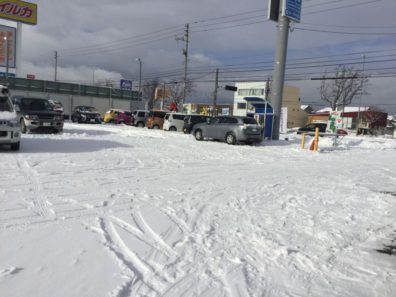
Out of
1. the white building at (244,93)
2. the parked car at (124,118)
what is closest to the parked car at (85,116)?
the parked car at (124,118)

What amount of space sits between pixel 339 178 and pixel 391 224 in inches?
181

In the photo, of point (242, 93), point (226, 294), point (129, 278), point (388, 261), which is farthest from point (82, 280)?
point (242, 93)

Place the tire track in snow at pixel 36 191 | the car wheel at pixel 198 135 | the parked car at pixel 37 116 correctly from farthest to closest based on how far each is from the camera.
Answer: the car wheel at pixel 198 135 < the parked car at pixel 37 116 < the tire track in snow at pixel 36 191

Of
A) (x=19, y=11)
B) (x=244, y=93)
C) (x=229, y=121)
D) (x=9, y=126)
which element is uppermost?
(x=19, y=11)

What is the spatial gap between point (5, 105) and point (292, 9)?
65.0 feet

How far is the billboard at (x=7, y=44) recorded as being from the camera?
3688 centimetres

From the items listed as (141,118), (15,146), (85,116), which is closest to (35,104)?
(15,146)

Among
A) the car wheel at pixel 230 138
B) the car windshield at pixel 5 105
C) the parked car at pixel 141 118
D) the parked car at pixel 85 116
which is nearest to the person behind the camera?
the car windshield at pixel 5 105

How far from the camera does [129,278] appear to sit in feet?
12.4

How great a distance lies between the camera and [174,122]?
1110 inches

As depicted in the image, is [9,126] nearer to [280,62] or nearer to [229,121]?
[229,121]

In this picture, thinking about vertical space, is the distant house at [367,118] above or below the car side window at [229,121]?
above

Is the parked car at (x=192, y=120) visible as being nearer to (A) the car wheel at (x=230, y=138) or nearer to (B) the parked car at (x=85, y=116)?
(A) the car wheel at (x=230, y=138)

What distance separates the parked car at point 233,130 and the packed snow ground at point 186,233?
31.9 ft
